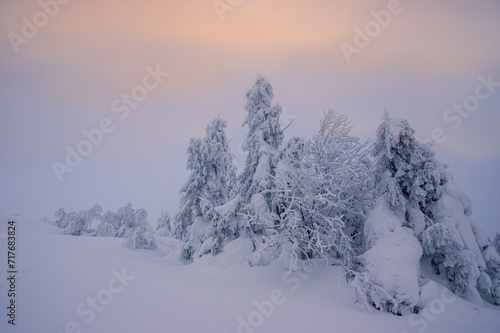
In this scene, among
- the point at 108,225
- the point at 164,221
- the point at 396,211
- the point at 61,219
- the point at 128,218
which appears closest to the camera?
the point at 396,211

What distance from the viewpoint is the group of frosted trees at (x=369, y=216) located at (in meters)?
10.8

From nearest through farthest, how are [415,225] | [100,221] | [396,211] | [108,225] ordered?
[415,225] < [396,211] < [108,225] < [100,221]

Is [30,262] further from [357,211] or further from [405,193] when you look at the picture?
[405,193]

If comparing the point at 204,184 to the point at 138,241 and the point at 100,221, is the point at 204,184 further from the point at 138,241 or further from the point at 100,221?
the point at 100,221

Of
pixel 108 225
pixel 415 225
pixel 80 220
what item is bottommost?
pixel 108 225

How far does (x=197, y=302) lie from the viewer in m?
10.3

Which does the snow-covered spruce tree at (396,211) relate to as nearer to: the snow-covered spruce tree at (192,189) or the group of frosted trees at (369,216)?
the group of frosted trees at (369,216)

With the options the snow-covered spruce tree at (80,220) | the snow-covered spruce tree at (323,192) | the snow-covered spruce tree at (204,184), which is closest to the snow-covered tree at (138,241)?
the snow-covered spruce tree at (204,184)

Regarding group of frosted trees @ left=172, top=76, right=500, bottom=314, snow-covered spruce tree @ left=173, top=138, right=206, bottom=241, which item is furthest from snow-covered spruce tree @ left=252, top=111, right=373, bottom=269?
snow-covered spruce tree @ left=173, top=138, right=206, bottom=241

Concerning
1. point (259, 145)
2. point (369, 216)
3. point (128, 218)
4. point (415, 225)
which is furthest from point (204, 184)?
point (128, 218)

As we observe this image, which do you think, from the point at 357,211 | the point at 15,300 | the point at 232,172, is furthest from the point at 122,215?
the point at 357,211

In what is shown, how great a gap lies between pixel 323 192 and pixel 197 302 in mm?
7576

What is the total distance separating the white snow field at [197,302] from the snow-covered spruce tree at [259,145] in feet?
12.6

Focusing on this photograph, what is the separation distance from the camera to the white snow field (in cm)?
863
